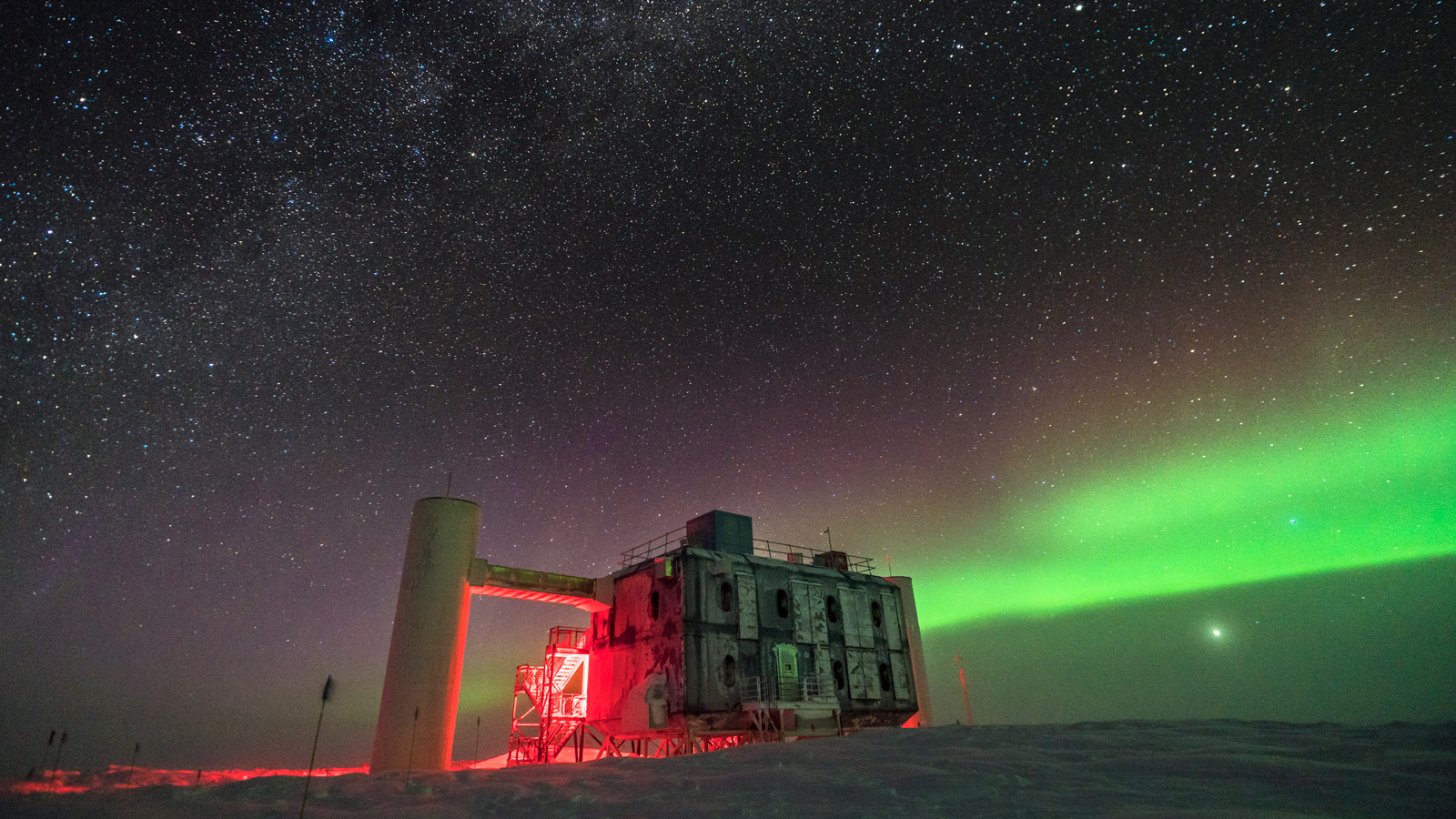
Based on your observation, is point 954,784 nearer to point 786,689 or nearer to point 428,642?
point 786,689

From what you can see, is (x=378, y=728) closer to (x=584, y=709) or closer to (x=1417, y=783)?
(x=584, y=709)

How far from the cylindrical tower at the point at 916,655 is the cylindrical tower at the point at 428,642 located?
2428 cm

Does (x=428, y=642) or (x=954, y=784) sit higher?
(x=428, y=642)

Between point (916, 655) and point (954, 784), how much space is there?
106 ft

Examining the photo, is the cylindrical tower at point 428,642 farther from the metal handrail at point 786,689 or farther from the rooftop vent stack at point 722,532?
the metal handrail at point 786,689

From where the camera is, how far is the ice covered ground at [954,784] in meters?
7.92

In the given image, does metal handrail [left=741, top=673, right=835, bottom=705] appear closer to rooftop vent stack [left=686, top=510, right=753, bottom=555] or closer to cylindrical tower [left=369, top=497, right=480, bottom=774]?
rooftop vent stack [left=686, top=510, right=753, bottom=555]

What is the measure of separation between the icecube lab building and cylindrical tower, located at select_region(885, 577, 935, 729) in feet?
16.9

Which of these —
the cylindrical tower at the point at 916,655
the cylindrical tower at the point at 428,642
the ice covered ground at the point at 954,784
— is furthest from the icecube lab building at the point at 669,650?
the ice covered ground at the point at 954,784

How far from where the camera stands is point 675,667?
2642 cm

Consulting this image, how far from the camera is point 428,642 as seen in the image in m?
25.3

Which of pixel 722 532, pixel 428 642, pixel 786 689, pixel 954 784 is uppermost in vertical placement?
pixel 722 532

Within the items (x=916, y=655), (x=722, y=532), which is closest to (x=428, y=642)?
(x=722, y=532)

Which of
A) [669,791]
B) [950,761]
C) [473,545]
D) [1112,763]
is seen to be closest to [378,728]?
[473,545]
